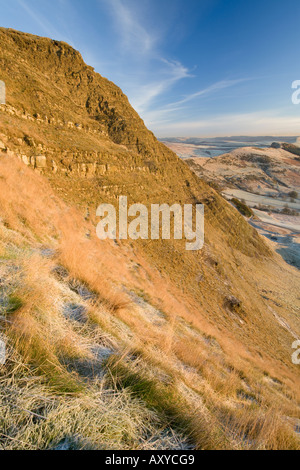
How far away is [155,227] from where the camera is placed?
13.1 m

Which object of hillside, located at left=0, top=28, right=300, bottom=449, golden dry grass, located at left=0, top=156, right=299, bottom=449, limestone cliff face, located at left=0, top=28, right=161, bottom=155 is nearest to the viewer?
golden dry grass, located at left=0, top=156, right=299, bottom=449

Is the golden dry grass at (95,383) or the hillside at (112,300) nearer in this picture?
the golden dry grass at (95,383)

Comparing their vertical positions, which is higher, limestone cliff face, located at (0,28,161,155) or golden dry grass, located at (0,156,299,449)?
limestone cliff face, located at (0,28,161,155)

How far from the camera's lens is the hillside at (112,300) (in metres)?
1.55

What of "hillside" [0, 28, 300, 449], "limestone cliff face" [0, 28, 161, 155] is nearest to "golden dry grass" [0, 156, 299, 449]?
"hillside" [0, 28, 300, 449]

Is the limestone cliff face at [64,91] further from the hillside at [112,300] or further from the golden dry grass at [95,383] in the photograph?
the golden dry grass at [95,383]

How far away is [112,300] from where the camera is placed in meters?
3.73

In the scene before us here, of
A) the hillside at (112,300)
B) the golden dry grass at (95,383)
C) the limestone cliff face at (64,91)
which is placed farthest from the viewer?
the limestone cliff face at (64,91)

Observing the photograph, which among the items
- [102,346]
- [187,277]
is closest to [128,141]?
[187,277]

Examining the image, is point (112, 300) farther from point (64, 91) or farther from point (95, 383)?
point (64, 91)

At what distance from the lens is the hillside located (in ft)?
5.07

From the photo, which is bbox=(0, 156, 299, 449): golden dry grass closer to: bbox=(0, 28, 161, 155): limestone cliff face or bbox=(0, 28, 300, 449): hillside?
bbox=(0, 28, 300, 449): hillside

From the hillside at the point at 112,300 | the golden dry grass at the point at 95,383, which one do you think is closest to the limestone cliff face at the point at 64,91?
the hillside at the point at 112,300

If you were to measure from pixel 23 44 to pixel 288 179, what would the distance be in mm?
90601
